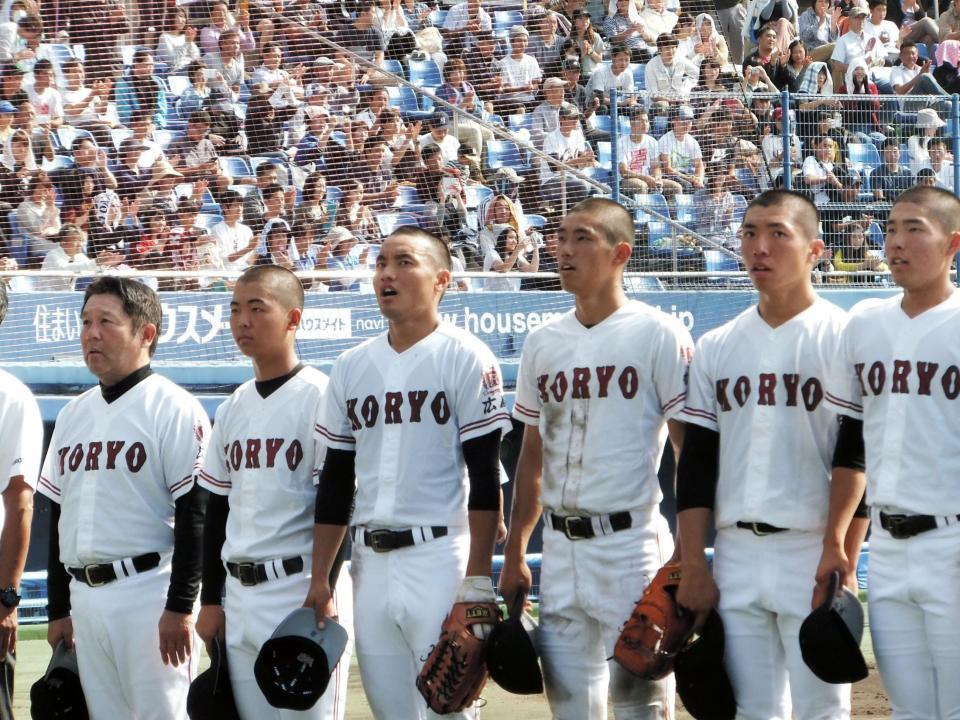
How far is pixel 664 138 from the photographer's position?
12.5m

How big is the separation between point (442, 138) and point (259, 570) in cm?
859

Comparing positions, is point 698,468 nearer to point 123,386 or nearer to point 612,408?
point 612,408

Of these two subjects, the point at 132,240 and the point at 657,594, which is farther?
the point at 132,240

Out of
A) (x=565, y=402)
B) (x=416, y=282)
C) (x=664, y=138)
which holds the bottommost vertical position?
(x=565, y=402)

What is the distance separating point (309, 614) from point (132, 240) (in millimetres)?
7164

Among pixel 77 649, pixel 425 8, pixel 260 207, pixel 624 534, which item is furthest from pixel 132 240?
pixel 624 534

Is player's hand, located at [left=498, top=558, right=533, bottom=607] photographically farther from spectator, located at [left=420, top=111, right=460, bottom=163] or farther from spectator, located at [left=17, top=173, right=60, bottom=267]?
spectator, located at [left=420, top=111, right=460, bottom=163]

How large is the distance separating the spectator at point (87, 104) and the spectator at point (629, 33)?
5633mm

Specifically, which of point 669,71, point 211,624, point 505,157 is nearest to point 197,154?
point 505,157

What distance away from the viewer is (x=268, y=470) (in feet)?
15.4

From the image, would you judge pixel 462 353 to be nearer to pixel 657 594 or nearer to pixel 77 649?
pixel 657 594

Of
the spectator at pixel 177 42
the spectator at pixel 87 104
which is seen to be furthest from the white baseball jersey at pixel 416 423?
the spectator at pixel 177 42

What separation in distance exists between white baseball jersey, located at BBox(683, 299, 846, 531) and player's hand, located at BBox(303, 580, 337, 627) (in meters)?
1.27

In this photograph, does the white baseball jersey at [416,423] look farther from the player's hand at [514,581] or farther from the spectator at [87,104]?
the spectator at [87,104]
